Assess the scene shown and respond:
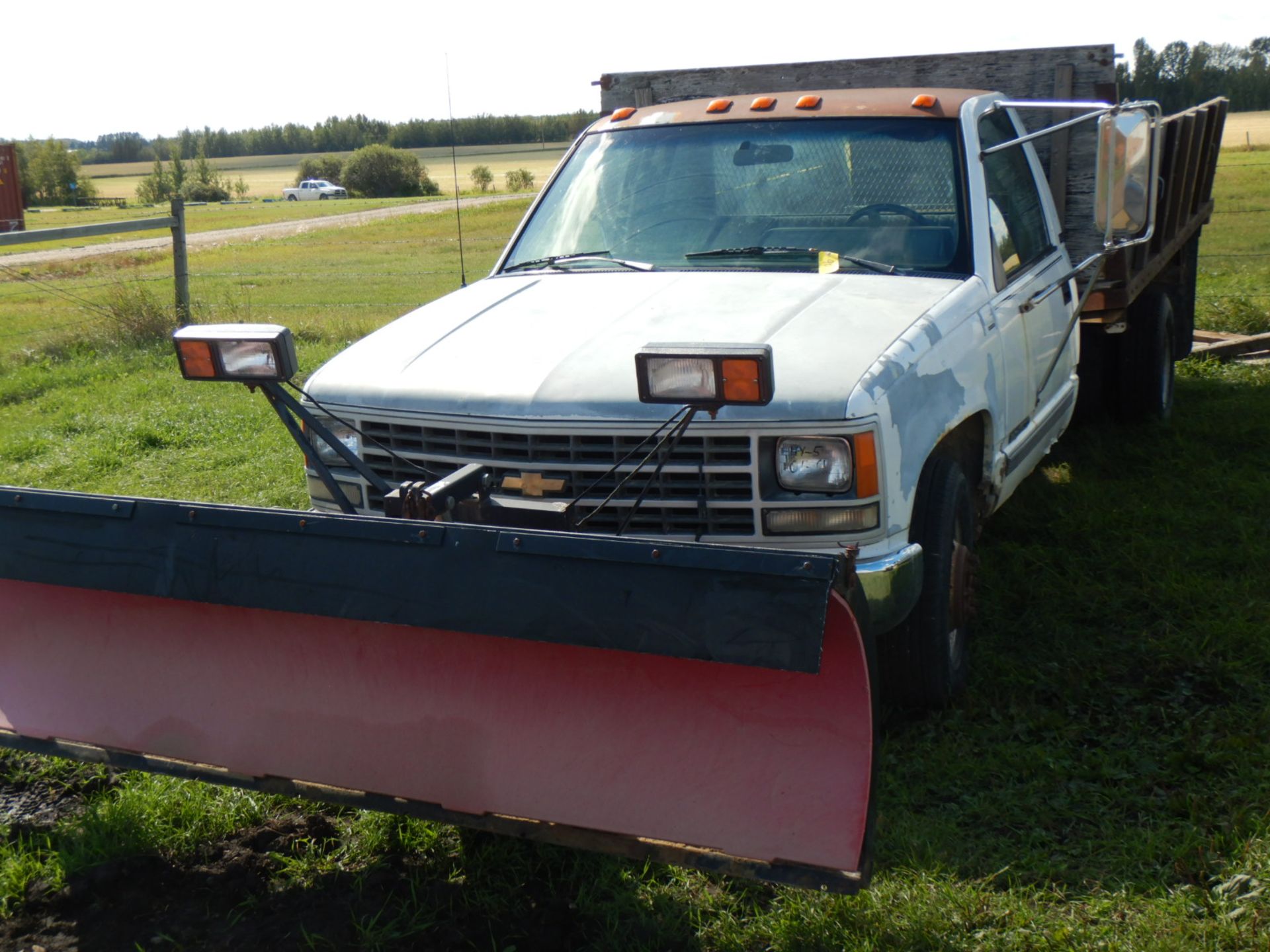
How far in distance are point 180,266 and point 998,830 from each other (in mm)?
10848

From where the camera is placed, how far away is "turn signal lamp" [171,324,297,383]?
336 cm

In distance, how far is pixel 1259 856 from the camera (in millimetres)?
3107

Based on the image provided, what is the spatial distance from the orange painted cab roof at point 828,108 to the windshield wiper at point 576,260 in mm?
713

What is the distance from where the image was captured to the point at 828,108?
472cm

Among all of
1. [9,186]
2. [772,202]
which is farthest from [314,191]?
[772,202]

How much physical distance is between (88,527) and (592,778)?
1346mm

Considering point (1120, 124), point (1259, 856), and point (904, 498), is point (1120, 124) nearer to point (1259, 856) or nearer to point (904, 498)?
point (904, 498)

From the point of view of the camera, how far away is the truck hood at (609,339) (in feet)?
11.0

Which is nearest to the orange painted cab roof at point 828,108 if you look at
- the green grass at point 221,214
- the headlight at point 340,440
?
the headlight at point 340,440

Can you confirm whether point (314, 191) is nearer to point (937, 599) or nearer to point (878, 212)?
point (878, 212)

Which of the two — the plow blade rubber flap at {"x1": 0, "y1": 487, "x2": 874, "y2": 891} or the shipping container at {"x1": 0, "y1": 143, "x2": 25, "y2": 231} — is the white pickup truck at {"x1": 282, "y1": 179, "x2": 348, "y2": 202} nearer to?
the shipping container at {"x1": 0, "y1": 143, "x2": 25, "y2": 231}

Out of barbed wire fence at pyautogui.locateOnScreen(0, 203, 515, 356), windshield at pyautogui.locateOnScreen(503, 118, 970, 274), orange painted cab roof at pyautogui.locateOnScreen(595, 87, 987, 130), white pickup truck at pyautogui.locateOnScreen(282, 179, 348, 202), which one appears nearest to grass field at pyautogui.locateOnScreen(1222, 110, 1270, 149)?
barbed wire fence at pyautogui.locateOnScreen(0, 203, 515, 356)

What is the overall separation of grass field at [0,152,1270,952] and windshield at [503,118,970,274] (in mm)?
1496

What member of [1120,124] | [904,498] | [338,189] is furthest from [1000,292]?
[338,189]
